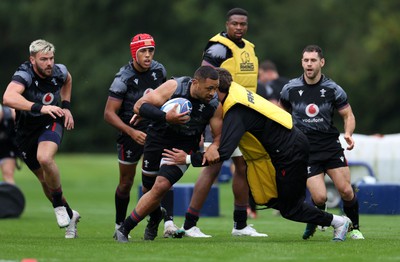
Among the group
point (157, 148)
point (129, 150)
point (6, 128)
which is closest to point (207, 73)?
point (157, 148)

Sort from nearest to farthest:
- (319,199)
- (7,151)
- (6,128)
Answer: (319,199)
(7,151)
(6,128)

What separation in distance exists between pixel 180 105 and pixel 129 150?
5.86ft

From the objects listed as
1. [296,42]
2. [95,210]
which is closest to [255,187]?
[95,210]

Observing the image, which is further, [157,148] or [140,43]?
[140,43]

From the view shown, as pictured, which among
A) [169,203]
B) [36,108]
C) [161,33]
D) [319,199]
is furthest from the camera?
[161,33]

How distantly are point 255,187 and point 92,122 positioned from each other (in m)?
45.3

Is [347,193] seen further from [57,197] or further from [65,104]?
[65,104]

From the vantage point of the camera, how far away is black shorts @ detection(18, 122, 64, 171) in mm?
12422

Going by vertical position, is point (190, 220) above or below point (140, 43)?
below

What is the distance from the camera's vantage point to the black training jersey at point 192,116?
37.1 ft

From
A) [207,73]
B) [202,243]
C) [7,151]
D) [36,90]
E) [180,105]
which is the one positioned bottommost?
[202,243]

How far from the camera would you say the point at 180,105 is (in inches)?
435

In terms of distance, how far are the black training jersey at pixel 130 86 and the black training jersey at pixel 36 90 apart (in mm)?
657

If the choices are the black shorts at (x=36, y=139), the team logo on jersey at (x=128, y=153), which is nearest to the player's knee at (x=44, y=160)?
the black shorts at (x=36, y=139)
